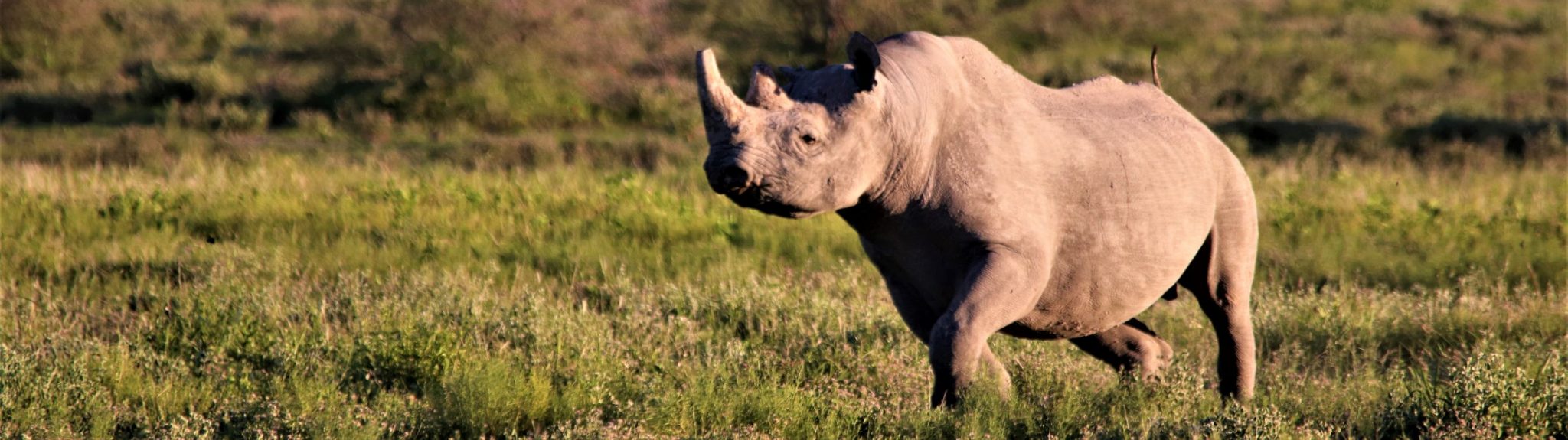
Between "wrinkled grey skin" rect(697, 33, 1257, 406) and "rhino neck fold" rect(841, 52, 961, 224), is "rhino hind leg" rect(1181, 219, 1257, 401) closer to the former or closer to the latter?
"wrinkled grey skin" rect(697, 33, 1257, 406)

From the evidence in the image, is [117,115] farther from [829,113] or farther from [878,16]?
[829,113]

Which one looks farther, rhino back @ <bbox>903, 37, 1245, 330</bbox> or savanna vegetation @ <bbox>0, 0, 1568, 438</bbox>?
savanna vegetation @ <bbox>0, 0, 1568, 438</bbox>

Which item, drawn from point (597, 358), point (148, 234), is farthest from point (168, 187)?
point (597, 358)

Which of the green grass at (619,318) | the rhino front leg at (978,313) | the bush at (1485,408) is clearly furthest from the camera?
the green grass at (619,318)

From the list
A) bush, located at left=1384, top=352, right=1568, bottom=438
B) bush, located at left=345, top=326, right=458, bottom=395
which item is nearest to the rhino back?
bush, located at left=1384, top=352, right=1568, bottom=438

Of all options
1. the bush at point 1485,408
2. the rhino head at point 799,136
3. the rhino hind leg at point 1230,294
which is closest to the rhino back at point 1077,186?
the rhino hind leg at point 1230,294

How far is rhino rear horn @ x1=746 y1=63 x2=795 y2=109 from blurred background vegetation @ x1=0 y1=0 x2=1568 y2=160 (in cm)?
1513

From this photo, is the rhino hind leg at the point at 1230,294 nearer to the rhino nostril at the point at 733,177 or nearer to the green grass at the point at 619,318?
the green grass at the point at 619,318

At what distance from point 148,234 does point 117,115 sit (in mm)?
11134

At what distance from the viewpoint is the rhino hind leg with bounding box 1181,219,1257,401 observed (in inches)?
272

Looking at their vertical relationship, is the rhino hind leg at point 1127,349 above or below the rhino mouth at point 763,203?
below

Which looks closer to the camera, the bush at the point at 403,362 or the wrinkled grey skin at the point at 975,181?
the wrinkled grey skin at the point at 975,181

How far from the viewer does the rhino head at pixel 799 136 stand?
5.09 m

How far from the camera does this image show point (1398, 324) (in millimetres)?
9633
